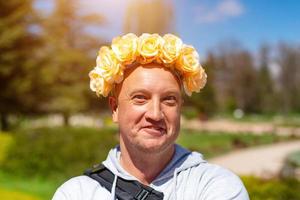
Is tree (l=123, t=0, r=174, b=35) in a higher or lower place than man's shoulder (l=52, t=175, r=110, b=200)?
higher

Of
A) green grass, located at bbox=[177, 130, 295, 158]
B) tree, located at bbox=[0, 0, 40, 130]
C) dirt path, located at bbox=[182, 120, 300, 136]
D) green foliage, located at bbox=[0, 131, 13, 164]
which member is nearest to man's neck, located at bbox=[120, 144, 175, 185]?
green foliage, located at bbox=[0, 131, 13, 164]

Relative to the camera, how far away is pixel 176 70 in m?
1.72

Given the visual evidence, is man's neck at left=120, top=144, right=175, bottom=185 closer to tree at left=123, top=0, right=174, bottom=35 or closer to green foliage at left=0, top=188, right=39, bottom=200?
green foliage at left=0, top=188, right=39, bottom=200

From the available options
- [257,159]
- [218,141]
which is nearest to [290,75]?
[218,141]

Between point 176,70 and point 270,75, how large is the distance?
1724 inches

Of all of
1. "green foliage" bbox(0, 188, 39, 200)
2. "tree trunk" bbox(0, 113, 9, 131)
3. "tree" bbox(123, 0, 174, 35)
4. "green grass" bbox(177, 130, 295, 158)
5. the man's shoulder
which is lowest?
"green grass" bbox(177, 130, 295, 158)

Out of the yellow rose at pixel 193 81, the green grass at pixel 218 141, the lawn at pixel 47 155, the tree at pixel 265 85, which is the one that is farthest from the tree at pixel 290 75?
the yellow rose at pixel 193 81

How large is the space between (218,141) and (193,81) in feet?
52.2

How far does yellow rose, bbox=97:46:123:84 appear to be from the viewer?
1.70 metres

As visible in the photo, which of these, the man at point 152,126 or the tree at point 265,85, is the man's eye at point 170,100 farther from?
the tree at point 265,85

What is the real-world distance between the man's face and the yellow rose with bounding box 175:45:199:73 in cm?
5

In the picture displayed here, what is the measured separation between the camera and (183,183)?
1693 millimetres

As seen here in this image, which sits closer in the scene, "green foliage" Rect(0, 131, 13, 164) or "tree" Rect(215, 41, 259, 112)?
"green foliage" Rect(0, 131, 13, 164)

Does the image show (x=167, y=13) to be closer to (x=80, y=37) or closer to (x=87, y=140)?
(x=80, y=37)
